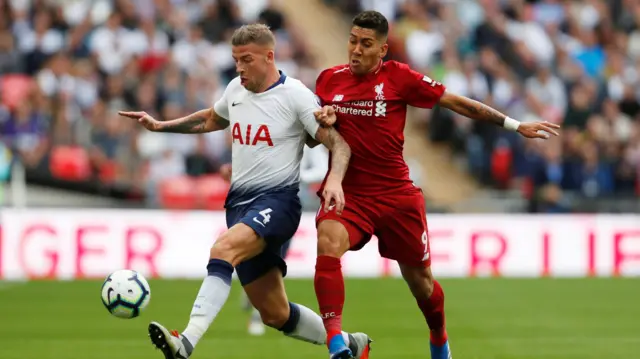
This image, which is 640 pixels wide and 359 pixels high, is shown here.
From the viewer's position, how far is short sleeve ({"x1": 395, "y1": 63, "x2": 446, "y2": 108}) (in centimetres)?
926

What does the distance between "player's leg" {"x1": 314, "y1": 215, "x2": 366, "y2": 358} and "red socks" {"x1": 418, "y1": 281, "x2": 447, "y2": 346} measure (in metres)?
0.83

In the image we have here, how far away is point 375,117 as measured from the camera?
364 inches

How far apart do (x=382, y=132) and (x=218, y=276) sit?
5.50 ft

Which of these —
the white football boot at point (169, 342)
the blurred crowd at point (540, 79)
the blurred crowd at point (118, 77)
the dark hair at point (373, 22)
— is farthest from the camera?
the blurred crowd at point (540, 79)

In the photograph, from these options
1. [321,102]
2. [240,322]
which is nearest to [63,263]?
[240,322]

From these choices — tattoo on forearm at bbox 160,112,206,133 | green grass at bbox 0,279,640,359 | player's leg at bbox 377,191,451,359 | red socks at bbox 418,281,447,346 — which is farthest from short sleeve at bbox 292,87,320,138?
green grass at bbox 0,279,640,359

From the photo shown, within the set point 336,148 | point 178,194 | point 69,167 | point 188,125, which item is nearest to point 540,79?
point 178,194

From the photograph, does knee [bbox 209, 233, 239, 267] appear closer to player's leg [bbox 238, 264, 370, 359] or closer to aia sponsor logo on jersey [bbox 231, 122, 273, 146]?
player's leg [bbox 238, 264, 370, 359]

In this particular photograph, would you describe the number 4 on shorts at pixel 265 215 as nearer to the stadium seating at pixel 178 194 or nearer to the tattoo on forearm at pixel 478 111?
the tattoo on forearm at pixel 478 111

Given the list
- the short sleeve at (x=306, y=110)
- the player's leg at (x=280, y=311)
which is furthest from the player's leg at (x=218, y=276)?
the short sleeve at (x=306, y=110)

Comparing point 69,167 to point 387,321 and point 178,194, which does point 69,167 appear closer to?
point 178,194

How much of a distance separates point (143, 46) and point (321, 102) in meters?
13.3

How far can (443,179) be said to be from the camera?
22672 mm

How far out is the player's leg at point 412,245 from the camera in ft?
30.5
